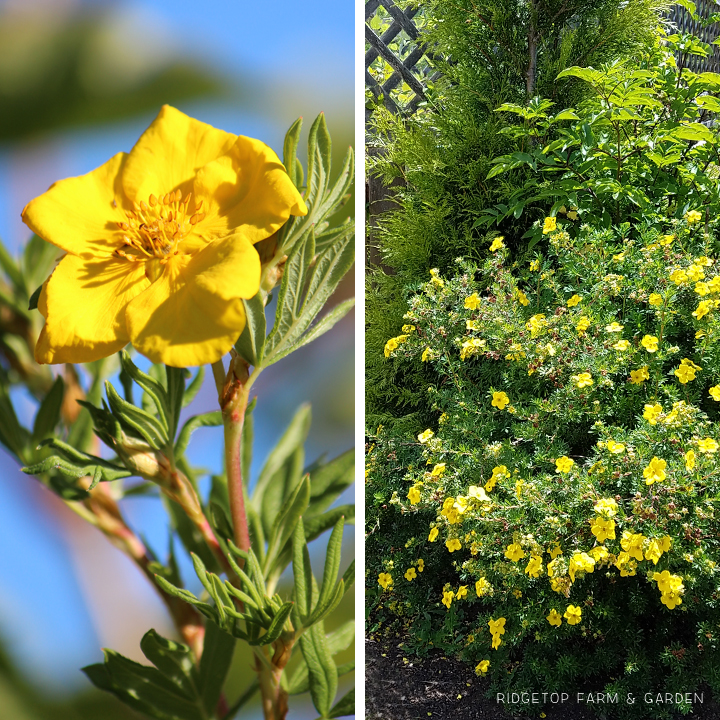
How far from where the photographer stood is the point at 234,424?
17.6 inches

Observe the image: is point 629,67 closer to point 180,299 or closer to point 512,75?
point 512,75

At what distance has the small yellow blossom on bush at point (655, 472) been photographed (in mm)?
1208

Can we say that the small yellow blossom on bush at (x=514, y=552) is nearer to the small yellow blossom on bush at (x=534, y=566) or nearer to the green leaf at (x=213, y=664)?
the small yellow blossom on bush at (x=534, y=566)

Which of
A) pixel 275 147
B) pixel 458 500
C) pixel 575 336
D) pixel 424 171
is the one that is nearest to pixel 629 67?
pixel 424 171

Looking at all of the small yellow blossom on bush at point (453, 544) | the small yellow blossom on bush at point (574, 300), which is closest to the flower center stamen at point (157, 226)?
the small yellow blossom on bush at point (453, 544)

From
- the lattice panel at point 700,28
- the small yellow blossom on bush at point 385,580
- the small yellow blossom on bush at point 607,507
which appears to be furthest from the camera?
the lattice panel at point 700,28

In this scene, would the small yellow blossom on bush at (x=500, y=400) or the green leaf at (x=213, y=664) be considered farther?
the small yellow blossom on bush at (x=500, y=400)

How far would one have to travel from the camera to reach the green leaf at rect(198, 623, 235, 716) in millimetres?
433

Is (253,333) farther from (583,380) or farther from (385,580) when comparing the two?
(385,580)

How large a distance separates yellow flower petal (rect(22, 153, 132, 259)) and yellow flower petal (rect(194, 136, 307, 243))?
5 cm

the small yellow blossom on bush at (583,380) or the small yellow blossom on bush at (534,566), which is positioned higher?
the small yellow blossom on bush at (583,380)

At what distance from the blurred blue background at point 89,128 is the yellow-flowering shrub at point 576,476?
0.97 meters

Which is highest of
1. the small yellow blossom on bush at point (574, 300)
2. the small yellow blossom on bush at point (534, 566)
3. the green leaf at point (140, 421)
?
the green leaf at point (140, 421)

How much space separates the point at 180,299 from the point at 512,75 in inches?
85.2
